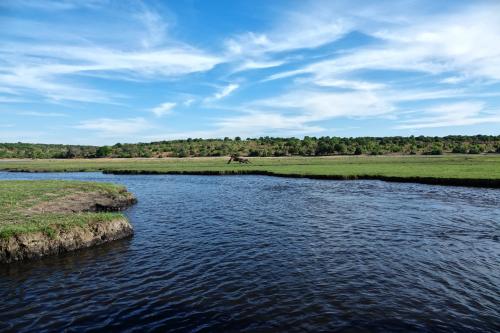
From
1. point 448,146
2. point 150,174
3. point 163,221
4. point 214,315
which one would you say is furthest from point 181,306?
point 448,146

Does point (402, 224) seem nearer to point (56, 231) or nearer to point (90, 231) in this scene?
point (90, 231)

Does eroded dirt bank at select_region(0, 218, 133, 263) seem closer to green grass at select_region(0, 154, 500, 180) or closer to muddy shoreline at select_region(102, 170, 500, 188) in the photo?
muddy shoreline at select_region(102, 170, 500, 188)

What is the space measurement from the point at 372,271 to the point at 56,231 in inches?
716

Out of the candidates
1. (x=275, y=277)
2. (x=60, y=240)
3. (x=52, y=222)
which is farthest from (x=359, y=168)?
(x=60, y=240)

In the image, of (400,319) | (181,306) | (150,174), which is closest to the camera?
(400,319)

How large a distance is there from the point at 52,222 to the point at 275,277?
1449cm

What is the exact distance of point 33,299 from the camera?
1482cm

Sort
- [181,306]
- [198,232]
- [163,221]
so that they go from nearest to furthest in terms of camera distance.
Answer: [181,306] → [198,232] → [163,221]

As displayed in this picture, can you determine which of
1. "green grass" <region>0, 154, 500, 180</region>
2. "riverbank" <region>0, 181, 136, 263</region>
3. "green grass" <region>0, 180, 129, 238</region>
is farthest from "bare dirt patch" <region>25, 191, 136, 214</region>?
"green grass" <region>0, 154, 500, 180</region>

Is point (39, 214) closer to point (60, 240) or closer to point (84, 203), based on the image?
point (60, 240)

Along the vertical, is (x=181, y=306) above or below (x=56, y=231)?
below

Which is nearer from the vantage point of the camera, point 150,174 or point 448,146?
point 150,174

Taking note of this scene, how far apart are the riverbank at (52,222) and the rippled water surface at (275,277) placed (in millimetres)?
959

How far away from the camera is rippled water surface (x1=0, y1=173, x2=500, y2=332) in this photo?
13047mm
